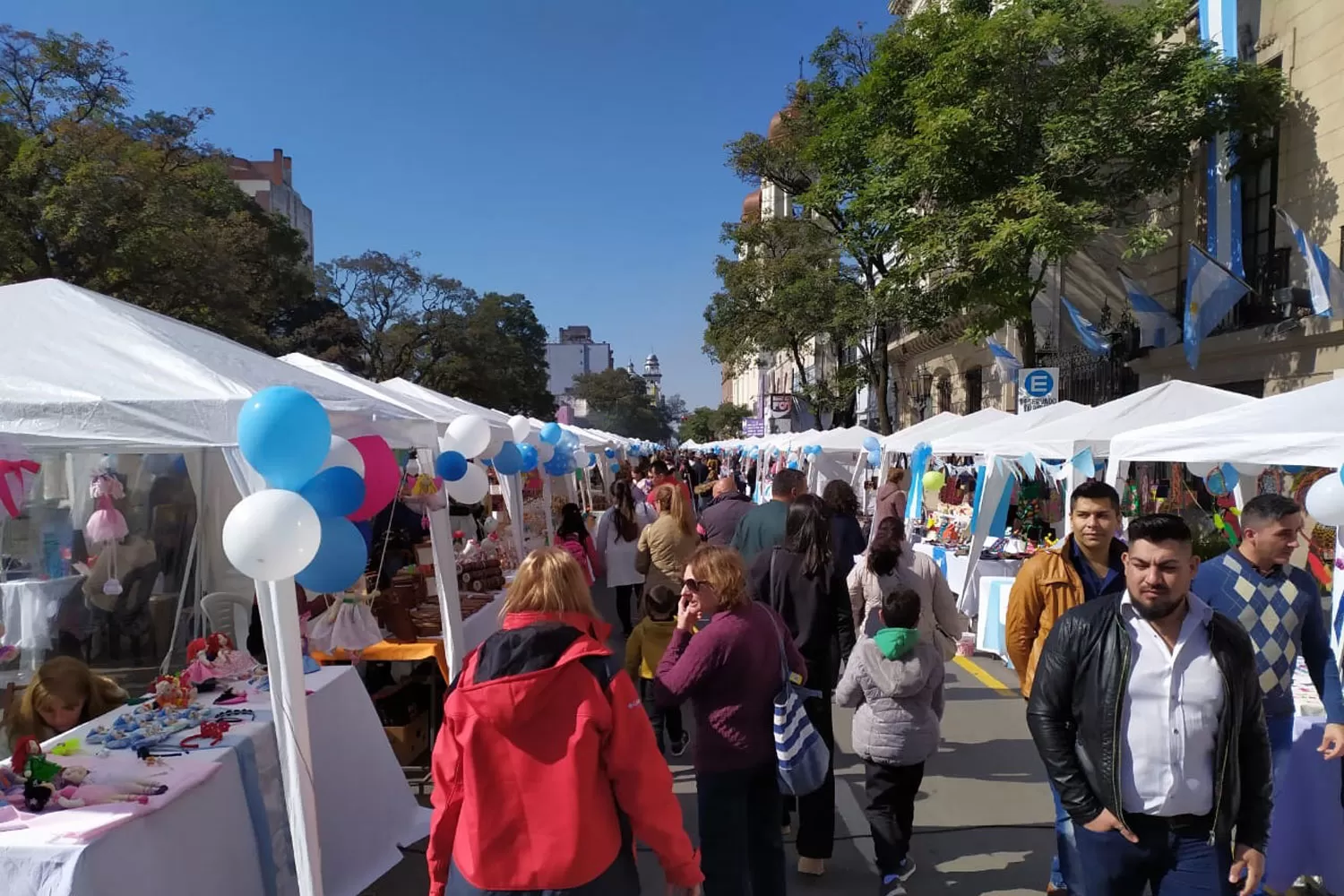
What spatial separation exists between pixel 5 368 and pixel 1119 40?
53.5 ft

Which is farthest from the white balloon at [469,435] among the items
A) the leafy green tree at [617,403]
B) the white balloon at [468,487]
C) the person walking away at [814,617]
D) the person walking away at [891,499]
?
the leafy green tree at [617,403]

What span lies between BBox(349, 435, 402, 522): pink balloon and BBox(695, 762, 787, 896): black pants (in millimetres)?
2447

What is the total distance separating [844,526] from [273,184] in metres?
74.5

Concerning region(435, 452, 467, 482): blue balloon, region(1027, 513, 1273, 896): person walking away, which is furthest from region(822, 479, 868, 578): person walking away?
region(435, 452, 467, 482): blue balloon

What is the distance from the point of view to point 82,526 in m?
7.64

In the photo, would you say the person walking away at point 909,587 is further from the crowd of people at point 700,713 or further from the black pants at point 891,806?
the black pants at point 891,806

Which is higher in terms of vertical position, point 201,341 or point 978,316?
point 978,316

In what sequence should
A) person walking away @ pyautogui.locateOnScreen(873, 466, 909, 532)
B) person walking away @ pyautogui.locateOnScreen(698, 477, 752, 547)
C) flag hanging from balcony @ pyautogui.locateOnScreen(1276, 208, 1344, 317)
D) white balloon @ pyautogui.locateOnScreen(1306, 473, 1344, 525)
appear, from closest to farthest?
white balloon @ pyautogui.locateOnScreen(1306, 473, 1344, 525), person walking away @ pyautogui.locateOnScreen(698, 477, 752, 547), person walking away @ pyautogui.locateOnScreen(873, 466, 909, 532), flag hanging from balcony @ pyautogui.locateOnScreen(1276, 208, 1344, 317)

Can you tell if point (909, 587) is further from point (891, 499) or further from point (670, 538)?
point (891, 499)

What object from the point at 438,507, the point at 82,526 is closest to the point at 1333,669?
the point at 438,507

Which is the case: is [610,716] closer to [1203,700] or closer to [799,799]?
[1203,700]

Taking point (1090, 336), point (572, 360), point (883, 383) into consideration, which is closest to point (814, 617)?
point (1090, 336)

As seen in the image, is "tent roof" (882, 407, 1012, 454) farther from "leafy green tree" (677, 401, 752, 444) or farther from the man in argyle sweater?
"leafy green tree" (677, 401, 752, 444)

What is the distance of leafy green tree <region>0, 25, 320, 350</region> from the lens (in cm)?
1431
